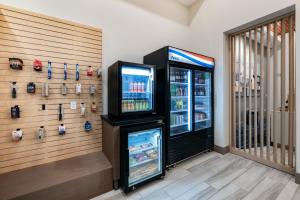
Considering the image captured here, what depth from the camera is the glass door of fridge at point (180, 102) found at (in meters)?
2.75

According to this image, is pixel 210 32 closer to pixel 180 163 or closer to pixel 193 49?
pixel 193 49

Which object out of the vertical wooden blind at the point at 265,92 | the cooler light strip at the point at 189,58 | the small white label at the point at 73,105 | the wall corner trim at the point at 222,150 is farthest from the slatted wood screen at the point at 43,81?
→ the vertical wooden blind at the point at 265,92

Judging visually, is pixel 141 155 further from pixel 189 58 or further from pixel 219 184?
pixel 189 58

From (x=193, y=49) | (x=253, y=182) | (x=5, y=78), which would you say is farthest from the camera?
(x=193, y=49)

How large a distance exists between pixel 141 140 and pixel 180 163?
3.21ft

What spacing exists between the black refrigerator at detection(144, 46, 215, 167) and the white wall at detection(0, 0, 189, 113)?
0.45 m

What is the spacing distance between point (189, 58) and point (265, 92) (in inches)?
59.4

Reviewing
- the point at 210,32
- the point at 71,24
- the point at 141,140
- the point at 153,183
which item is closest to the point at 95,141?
the point at 141,140

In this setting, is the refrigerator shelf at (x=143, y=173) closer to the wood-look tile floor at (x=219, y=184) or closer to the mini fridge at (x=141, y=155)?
the mini fridge at (x=141, y=155)

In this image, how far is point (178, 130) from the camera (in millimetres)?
2863

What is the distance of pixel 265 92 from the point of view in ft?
9.22

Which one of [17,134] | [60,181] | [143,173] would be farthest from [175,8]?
[60,181]

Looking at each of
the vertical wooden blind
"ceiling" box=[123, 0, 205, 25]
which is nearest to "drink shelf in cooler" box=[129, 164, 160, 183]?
the vertical wooden blind

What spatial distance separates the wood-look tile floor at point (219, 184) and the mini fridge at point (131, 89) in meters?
1.03
